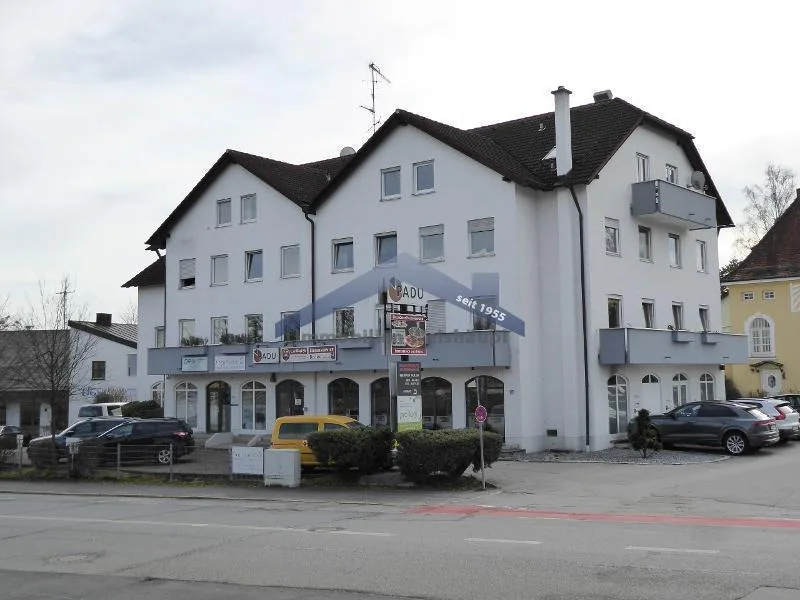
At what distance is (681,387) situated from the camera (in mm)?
34469

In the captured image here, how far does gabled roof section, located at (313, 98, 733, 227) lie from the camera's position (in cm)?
3078

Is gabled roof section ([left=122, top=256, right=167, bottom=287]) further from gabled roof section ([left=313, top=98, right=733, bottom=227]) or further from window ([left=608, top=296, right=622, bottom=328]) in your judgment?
window ([left=608, top=296, right=622, bottom=328])

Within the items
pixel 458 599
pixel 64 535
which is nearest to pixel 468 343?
pixel 64 535

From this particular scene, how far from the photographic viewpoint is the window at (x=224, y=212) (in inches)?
1544

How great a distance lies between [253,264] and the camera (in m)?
38.2

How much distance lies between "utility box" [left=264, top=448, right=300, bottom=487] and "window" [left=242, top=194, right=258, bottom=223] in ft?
59.3

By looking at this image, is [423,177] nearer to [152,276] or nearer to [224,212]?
[224,212]

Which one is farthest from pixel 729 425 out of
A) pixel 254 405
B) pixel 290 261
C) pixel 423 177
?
pixel 254 405

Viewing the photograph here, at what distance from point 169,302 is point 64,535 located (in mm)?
27299

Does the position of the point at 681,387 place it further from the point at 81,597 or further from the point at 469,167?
the point at 81,597

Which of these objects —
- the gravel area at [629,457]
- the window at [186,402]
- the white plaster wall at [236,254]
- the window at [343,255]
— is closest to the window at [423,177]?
the window at [343,255]

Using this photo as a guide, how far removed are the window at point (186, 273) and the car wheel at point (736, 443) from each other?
2399 cm

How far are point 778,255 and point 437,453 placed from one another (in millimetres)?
35785

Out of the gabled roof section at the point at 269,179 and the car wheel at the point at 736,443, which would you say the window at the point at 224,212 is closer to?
the gabled roof section at the point at 269,179
